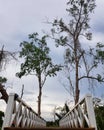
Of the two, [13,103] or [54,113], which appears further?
[54,113]

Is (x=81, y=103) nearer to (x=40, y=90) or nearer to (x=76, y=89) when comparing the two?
(x=76, y=89)

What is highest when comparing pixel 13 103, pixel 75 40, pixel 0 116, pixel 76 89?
pixel 75 40

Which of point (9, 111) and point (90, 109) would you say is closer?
point (9, 111)

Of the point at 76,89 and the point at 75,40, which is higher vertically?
the point at 75,40

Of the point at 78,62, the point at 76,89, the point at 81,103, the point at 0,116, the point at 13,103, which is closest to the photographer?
the point at 13,103

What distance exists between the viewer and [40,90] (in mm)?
23859

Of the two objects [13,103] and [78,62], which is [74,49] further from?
[13,103]

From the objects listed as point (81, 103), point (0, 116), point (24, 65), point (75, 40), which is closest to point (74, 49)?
point (75, 40)

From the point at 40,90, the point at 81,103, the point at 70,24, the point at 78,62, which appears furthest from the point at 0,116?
the point at 81,103

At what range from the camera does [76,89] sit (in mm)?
21141

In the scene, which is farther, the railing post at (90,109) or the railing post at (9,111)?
the railing post at (90,109)

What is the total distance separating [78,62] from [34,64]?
11.0 ft

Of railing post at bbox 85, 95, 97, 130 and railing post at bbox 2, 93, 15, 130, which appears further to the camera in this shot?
railing post at bbox 85, 95, 97, 130

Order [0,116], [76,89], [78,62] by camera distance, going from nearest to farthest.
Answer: [0,116], [76,89], [78,62]
